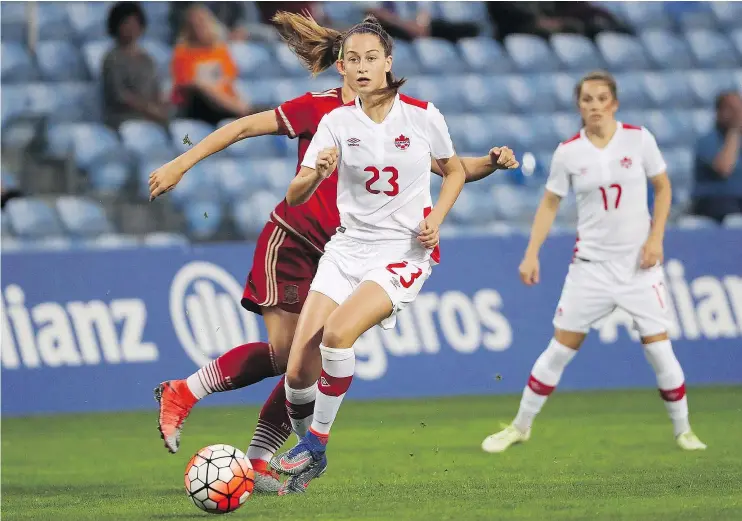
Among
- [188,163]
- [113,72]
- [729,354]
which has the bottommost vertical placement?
[729,354]

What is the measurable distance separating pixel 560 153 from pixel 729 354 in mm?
3808

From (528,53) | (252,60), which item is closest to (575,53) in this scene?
(528,53)

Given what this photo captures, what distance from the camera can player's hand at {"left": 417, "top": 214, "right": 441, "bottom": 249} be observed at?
18.0 ft

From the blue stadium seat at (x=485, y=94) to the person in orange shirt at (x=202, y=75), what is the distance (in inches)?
94.0

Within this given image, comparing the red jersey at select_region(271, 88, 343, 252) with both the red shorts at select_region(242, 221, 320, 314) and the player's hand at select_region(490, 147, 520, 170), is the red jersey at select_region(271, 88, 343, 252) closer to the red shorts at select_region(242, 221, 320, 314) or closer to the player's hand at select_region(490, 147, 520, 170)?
the red shorts at select_region(242, 221, 320, 314)

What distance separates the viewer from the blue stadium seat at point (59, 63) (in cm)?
1296

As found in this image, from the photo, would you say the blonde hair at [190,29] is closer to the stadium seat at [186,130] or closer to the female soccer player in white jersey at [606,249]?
the stadium seat at [186,130]

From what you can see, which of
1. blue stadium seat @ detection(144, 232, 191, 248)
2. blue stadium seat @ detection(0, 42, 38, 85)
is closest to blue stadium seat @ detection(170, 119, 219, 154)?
blue stadium seat @ detection(144, 232, 191, 248)

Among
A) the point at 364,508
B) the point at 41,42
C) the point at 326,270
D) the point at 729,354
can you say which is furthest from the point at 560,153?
the point at 41,42

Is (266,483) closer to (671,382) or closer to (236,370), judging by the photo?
(236,370)

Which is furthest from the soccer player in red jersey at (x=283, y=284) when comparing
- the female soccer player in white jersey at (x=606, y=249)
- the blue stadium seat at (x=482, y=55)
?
the blue stadium seat at (x=482, y=55)

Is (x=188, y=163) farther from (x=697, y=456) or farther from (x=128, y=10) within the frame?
(x=128, y=10)

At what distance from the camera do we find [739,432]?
8141 millimetres

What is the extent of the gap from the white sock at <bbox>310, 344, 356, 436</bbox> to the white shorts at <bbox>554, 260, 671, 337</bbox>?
7.84 ft
